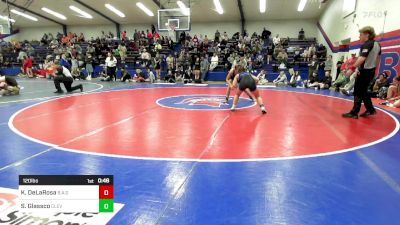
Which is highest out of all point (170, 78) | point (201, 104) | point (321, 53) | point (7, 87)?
point (321, 53)

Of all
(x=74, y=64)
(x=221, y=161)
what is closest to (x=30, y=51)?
(x=74, y=64)

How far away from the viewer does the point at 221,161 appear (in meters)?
4.15

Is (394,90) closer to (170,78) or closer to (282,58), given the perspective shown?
(282,58)

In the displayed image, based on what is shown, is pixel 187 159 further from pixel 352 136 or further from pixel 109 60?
pixel 109 60

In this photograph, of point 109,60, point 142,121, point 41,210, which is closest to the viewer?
point 41,210

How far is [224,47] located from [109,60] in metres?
8.97

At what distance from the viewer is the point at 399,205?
293 cm

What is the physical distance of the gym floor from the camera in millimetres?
2832

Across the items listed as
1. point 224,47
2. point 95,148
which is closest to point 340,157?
point 95,148

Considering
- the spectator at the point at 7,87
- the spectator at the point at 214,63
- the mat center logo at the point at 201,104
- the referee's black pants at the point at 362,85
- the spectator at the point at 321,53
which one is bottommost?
the mat center logo at the point at 201,104

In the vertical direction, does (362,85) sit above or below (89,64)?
below

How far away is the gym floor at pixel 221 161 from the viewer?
283 centimetres

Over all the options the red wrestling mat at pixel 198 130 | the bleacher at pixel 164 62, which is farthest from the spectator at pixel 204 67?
the red wrestling mat at pixel 198 130

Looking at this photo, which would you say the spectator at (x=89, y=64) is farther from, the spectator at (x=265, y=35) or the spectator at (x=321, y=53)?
the spectator at (x=321, y=53)
